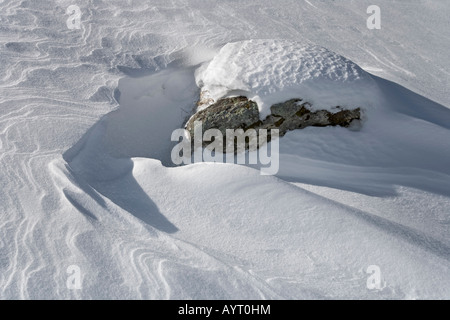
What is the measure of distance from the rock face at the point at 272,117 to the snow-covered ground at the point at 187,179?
10 centimetres

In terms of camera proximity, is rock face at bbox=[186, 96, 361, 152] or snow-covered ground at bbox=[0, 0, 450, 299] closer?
snow-covered ground at bbox=[0, 0, 450, 299]

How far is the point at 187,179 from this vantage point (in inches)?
126

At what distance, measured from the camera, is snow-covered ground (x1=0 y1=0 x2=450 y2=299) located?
2.43m

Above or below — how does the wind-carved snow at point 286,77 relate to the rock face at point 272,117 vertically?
above

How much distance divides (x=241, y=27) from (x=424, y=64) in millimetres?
2221

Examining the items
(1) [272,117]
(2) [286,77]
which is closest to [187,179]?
(1) [272,117]

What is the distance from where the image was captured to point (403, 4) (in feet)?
23.6

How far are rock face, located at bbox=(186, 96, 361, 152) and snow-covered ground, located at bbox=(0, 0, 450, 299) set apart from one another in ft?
0.33

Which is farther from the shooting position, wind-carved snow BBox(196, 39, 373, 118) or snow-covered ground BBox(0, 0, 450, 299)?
wind-carved snow BBox(196, 39, 373, 118)

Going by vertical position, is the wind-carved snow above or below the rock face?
above

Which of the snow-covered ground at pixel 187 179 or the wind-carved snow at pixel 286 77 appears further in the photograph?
the wind-carved snow at pixel 286 77

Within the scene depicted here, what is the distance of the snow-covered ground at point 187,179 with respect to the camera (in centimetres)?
243

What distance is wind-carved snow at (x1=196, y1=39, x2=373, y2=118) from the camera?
3.87 meters

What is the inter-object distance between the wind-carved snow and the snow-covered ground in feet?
0.07
